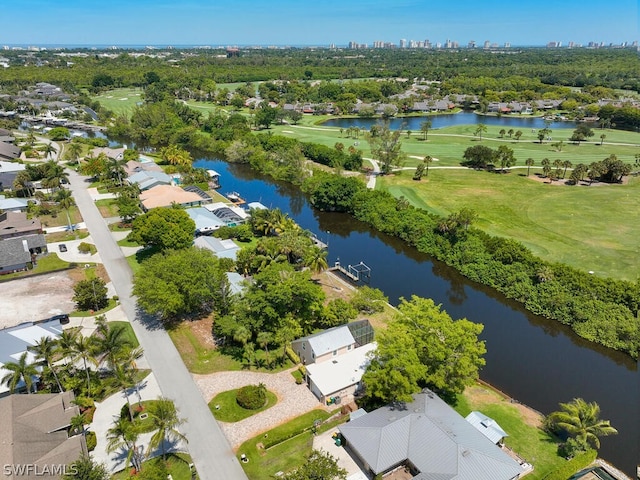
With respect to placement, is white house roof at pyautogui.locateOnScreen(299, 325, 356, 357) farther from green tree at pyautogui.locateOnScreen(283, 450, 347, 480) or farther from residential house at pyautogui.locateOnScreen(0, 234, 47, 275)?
residential house at pyautogui.locateOnScreen(0, 234, 47, 275)

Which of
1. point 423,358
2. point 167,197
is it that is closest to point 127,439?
point 423,358

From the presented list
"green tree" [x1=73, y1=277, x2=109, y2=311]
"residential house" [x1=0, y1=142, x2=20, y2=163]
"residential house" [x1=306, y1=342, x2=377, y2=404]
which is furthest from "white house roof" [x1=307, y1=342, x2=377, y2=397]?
"residential house" [x1=0, y1=142, x2=20, y2=163]

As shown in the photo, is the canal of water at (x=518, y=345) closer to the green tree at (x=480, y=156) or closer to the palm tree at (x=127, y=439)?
the palm tree at (x=127, y=439)

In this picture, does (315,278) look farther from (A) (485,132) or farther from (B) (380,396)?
(A) (485,132)

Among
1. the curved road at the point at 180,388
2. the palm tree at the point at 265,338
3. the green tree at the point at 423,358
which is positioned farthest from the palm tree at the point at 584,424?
the palm tree at the point at 265,338

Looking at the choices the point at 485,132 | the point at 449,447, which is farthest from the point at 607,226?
the point at 485,132

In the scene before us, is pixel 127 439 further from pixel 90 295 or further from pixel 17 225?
pixel 17 225
